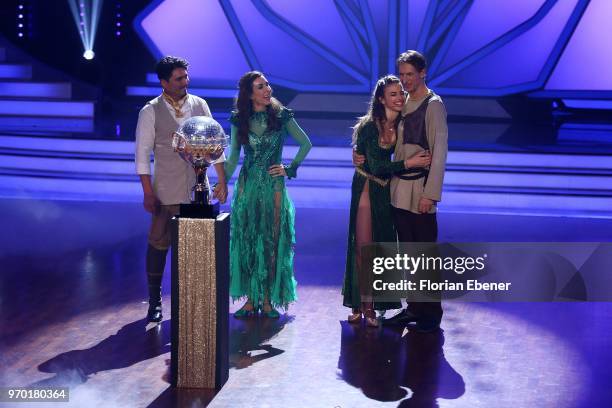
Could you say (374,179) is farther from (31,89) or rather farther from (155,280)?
(31,89)

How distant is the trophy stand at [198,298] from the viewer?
12.1 ft

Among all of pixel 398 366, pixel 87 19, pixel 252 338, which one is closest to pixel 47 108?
pixel 87 19

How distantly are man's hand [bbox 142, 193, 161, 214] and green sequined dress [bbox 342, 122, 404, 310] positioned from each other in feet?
3.20

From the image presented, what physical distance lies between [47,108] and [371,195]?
23.7ft

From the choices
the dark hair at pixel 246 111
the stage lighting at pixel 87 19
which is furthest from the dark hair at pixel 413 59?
the stage lighting at pixel 87 19

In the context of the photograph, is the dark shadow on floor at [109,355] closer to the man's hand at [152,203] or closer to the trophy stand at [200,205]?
the man's hand at [152,203]

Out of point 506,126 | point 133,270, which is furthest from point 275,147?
point 506,126

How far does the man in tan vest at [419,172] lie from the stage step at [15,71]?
25.5 ft

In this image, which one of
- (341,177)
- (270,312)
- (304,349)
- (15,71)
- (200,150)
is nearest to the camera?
(200,150)

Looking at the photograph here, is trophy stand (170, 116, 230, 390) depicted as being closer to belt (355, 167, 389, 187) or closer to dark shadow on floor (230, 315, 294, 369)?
dark shadow on floor (230, 315, 294, 369)

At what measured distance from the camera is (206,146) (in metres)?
3.79

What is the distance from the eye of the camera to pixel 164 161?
4715mm

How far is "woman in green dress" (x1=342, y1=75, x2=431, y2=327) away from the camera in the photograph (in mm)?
4602

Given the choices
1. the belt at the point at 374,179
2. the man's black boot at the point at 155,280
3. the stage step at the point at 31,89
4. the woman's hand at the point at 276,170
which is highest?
the stage step at the point at 31,89
